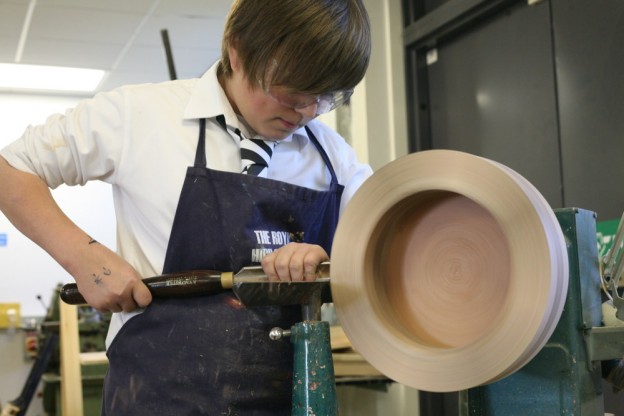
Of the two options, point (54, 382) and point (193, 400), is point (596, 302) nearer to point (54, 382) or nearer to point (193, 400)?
point (193, 400)

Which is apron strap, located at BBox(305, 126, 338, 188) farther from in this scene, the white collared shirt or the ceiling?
the ceiling

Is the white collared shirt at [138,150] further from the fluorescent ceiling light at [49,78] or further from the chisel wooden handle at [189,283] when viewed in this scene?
the fluorescent ceiling light at [49,78]

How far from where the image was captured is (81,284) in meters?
1.22

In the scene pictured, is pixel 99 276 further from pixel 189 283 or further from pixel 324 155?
pixel 324 155

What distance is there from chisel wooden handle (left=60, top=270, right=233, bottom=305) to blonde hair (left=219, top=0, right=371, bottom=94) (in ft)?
1.04

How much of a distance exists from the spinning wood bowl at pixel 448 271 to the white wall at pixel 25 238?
16.8ft

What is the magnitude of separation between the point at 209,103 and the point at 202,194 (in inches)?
6.8

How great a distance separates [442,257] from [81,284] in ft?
1.90

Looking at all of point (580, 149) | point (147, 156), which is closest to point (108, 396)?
point (147, 156)

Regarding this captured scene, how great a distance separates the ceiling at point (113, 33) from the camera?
441 cm

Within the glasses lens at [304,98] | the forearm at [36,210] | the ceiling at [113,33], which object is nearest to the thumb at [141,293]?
the forearm at [36,210]

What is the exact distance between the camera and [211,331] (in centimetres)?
120

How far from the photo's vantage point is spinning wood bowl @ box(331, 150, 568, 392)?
0.89 meters

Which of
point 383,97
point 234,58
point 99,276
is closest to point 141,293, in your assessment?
point 99,276
